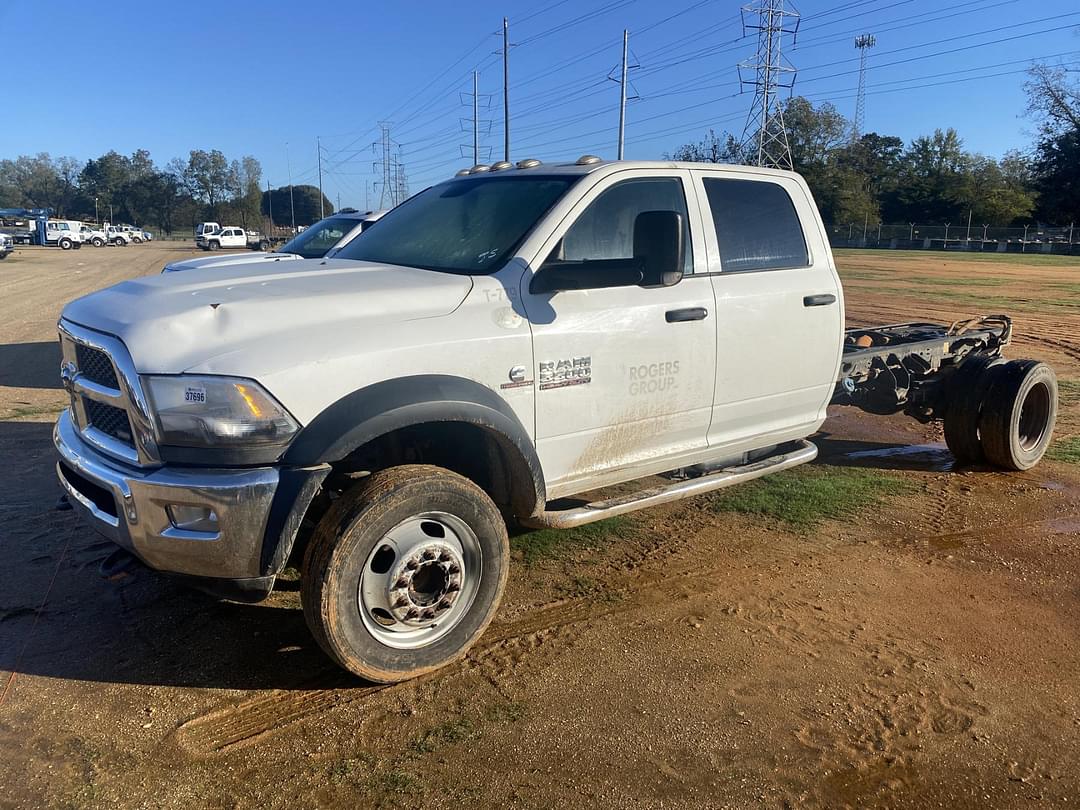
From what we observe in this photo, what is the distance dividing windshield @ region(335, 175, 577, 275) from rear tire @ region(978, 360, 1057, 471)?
4.01m

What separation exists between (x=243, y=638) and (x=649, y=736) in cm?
189

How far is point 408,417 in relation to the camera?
320 centimetres

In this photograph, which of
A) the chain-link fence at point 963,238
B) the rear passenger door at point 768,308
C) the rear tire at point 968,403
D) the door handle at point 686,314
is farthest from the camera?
the chain-link fence at point 963,238

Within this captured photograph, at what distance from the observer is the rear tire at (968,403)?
248 inches

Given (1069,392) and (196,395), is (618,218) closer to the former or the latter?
(196,395)

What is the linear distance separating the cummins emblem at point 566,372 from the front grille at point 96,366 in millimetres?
1701

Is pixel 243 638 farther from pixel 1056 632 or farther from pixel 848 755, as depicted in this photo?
pixel 1056 632

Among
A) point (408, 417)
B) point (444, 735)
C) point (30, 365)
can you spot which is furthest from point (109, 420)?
point (30, 365)

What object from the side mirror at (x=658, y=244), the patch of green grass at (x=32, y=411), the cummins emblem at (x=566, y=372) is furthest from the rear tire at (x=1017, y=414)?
the patch of green grass at (x=32, y=411)

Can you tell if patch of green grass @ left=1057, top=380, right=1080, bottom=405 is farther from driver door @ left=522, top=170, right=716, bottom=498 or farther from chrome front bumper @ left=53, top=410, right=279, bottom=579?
chrome front bumper @ left=53, top=410, right=279, bottom=579

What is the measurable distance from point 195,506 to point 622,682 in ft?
5.87

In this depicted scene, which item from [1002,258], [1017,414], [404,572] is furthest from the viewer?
[1002,258]

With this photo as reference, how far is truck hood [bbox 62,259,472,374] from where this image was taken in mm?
3016

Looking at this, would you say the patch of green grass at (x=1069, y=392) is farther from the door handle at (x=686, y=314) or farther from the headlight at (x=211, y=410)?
the headlight at (x=211, y=410)
